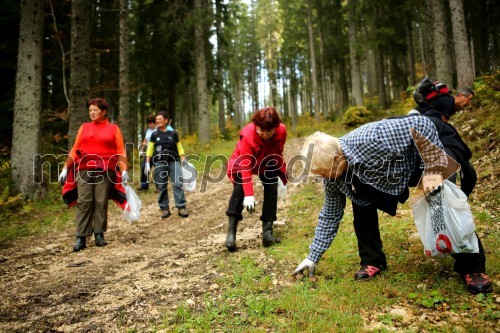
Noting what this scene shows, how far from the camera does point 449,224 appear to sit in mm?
2688

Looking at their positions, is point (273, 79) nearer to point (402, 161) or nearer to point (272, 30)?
point (272, 30)

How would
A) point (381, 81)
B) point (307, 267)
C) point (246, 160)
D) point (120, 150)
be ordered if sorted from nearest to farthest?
1. point (307, 267)
2. point (246, 160)
3. point (120, 150)
4. point (381, 81)

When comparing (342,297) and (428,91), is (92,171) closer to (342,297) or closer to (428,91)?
(342,297)

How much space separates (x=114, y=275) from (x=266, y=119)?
2.60 meters

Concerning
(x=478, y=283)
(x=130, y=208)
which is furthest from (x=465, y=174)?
(x=130, y=208)

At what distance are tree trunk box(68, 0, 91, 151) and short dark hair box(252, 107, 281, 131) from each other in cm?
741

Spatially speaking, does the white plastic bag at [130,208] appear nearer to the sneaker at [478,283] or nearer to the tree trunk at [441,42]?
the sneaker at [478,283]

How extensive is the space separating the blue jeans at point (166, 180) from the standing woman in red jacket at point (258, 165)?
3001mm

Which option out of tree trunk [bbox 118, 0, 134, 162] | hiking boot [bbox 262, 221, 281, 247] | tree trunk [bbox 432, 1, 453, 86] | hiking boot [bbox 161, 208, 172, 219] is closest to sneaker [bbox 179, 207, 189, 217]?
hiking boot [bbox 161, 208, 172, 219]

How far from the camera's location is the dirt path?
3156 mm

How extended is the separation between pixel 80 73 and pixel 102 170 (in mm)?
5576

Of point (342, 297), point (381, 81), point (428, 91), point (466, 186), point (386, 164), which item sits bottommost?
point (342, 297)

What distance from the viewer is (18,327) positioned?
3010 mm

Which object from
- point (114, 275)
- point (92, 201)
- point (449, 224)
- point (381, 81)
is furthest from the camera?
point (381, 81)
